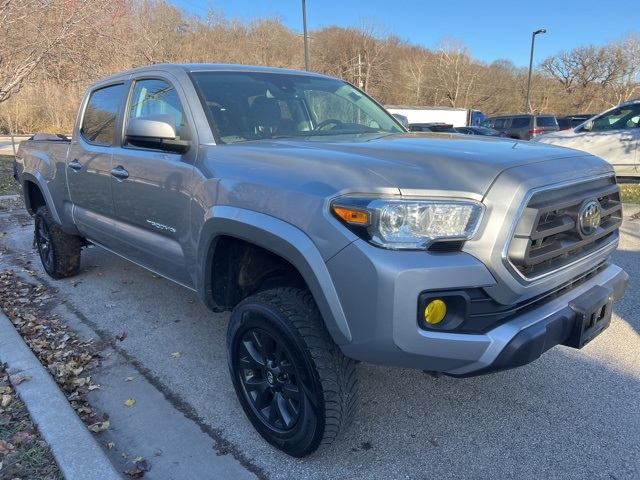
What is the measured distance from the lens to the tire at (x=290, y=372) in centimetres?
214

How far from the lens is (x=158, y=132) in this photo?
270 centimetres

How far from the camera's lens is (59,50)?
959 cm

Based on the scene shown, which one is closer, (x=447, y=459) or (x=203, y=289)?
(x=447, y=459)

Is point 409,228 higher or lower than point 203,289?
higher

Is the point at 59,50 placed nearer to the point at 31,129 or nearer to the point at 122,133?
the point at 122,133

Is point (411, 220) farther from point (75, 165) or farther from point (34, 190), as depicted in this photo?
point (34, 190)

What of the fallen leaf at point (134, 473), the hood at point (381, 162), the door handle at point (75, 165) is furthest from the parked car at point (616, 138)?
the fallen leaf at point (134, 473)

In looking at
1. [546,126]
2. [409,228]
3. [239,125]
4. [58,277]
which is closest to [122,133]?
[239,125]

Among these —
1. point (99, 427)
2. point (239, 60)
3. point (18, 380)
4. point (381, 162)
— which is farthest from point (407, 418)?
point (239, 60)

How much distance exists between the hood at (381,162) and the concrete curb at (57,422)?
146 centimetres

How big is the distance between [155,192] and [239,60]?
107 feet

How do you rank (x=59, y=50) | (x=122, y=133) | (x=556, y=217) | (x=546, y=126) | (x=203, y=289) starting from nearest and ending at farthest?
(x=556, y=217)
(x=203, y=289)
(x=122, y=133)
(x=59, y=50)
(x=546, y=126)

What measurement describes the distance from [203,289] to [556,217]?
1824 mm

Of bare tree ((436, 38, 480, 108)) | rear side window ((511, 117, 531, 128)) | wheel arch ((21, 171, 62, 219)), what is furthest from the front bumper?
bare tree ((436, 38, 480, 108))
